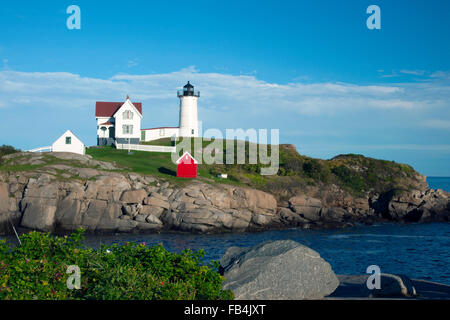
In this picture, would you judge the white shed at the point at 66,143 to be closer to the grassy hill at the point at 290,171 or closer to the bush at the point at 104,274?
the grassy hill at the point at 290,171

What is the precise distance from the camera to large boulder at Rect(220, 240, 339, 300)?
1341 cm

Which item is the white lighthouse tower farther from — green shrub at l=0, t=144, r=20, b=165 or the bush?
the bush

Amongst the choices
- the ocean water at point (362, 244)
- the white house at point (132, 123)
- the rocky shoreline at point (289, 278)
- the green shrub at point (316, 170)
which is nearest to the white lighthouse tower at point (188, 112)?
the white house at point (132, 123)

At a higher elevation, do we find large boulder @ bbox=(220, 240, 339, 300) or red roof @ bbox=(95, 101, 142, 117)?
red roof @ bbox=(95, 101, 142, 117)

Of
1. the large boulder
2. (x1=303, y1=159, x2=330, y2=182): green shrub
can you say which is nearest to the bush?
the large boulder

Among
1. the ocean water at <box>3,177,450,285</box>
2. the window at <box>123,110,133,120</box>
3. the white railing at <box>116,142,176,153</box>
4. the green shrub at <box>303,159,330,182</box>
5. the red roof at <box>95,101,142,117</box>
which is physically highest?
the red roof at <box>95,101,142,117</box>

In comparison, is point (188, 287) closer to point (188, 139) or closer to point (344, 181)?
point (344, 181)

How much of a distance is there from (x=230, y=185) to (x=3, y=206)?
23.7 metres

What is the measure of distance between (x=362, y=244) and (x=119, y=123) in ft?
144

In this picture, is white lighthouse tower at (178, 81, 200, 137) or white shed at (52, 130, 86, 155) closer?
white shed at (52, 130, 86, 155)

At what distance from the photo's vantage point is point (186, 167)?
5106 cm

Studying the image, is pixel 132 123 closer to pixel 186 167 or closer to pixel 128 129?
pixel 128 129

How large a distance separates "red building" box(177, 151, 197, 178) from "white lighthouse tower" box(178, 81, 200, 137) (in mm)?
24670
